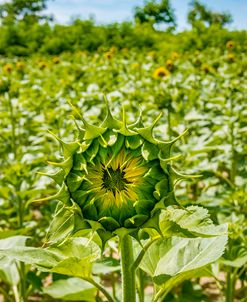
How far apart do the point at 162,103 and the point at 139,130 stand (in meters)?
2.09

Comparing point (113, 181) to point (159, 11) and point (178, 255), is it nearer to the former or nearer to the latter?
point (178, 255)

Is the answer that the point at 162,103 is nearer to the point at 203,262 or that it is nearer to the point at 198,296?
the point at 198,296

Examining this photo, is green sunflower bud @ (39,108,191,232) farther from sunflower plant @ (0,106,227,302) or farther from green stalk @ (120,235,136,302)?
green stalk @ (120,235,136,302)

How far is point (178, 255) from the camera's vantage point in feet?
3.57

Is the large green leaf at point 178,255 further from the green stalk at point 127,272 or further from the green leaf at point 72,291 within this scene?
the green leaf at point 72,291

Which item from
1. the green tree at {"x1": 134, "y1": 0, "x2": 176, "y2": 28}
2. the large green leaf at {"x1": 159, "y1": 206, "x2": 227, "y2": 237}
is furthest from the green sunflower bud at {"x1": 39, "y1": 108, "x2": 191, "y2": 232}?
the green tree at {"x1": 134, "y1": 0, "x2": 176, "y2": 28}

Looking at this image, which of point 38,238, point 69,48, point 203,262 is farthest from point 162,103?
point 69,48

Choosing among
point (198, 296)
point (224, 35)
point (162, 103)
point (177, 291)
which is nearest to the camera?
point (198, 296)

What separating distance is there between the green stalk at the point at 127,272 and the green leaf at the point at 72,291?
0.50m

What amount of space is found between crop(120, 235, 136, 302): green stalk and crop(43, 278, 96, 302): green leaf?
0.50m

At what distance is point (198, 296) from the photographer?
2.32 metres

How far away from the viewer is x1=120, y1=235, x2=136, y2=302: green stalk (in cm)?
98

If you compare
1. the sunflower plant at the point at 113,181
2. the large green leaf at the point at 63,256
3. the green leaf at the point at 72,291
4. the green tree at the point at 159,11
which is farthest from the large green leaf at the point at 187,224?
the green tree at the point at 159,11

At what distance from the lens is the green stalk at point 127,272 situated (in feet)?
3.22
